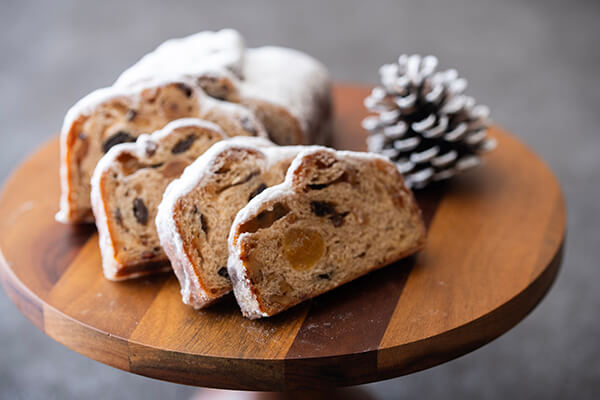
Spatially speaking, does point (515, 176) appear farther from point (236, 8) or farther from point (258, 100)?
point (236, 8)

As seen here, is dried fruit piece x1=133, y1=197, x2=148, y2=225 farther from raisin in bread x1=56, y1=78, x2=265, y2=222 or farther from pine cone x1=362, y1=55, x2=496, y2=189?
pine cone x1=362, y1=55, x2=496, y2=189

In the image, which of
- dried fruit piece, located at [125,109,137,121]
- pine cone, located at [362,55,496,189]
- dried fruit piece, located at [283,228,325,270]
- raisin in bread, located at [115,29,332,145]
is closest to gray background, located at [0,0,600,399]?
pine cone, located at [362,55,496,189]

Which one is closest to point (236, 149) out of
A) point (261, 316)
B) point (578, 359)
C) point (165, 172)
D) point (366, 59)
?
point (165, 172)

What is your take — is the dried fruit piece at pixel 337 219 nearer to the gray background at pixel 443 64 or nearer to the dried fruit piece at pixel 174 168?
the dried fruit piece at pixel 174 168

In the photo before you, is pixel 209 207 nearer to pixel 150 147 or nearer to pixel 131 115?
pixel 150 147

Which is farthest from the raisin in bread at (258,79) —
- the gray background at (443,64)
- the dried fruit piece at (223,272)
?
the gray background at (443,64)
